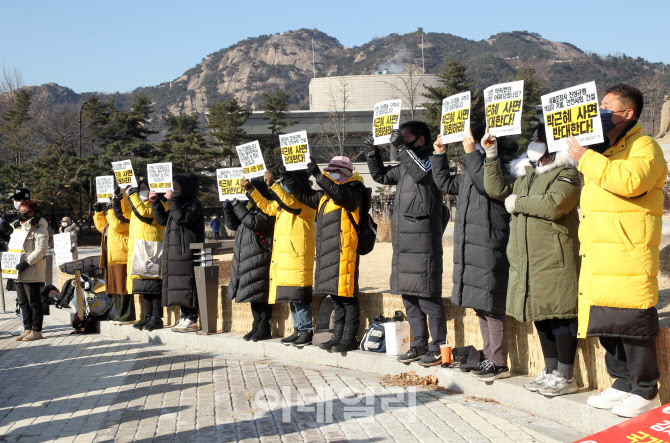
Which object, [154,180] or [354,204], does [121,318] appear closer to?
[154,180]

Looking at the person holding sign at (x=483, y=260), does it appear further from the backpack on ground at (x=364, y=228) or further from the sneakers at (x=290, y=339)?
the sneakers at (x=290, y=339)

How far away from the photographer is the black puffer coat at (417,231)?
651 cm

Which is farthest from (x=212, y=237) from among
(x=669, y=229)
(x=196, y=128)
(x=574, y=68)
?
(x=574, y=68)

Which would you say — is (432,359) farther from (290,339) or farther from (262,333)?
(262,333)

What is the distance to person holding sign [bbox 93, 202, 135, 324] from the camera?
1030 centimetres

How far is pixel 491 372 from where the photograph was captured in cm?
588

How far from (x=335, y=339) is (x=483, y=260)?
2.18 m

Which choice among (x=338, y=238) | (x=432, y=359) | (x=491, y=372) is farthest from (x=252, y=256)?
(x=491, y=372)

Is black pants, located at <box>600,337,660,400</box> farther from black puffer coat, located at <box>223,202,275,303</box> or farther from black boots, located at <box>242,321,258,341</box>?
black boots, located at <box>242,321,258,341</box>

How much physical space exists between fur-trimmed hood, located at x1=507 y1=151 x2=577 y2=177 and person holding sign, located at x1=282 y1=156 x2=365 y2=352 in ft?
6.16

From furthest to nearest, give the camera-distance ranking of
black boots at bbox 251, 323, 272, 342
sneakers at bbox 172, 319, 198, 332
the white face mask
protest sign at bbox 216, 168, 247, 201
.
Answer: sneakers at bbox 172, 319, 198, 332 → protest sign at bbox 216, 168, 247, 201 → black boots at bbox 251, 323, 272, 342 → the white face mask

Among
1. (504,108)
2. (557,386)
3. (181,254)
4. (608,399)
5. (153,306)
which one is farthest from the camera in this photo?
(153,306)

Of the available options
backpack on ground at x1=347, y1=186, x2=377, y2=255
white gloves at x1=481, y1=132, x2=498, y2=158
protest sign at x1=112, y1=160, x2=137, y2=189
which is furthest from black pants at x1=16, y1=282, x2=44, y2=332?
white gloves at x1=481, y1=132, x2=498, y2=158

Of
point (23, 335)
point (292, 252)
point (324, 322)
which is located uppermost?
Answer: point (292, 252)
